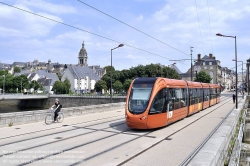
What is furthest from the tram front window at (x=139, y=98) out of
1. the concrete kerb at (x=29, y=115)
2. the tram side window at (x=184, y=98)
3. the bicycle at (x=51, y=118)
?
the concrete kerb at (x=29, y=115)

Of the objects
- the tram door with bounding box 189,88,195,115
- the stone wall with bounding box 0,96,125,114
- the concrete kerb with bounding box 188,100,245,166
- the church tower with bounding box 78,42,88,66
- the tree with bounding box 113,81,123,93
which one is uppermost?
the church tower with bounding box 78,42,88,66

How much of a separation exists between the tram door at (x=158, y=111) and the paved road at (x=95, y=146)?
502 millimetres

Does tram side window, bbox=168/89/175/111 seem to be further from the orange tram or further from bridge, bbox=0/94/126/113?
bridge, bbox=0/94/126/113

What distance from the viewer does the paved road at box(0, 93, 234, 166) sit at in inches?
314

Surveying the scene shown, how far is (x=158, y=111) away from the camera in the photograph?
13.3 m

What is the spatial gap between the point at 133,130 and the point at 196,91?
10.8 meters

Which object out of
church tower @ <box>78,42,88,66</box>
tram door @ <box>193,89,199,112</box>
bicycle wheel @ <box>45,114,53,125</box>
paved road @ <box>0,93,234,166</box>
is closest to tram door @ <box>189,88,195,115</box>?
tram door @ <box>193,89,199,112</box>

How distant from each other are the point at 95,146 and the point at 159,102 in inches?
186

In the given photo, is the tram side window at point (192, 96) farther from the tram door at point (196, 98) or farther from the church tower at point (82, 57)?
the church tower at point (82, 57)

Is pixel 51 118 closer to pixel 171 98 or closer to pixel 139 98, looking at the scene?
pixel 139 98

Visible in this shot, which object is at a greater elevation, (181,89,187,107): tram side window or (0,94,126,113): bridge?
(181,89,187,107): tram side window

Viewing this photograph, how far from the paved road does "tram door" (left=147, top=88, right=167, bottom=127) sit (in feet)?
1.65

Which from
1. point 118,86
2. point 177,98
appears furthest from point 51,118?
point 118,86

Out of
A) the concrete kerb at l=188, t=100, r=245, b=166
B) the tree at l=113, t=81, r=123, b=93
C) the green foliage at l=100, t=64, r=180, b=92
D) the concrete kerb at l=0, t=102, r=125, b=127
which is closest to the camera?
the concrete kerb at l=188, t=100, r=245, b=166
